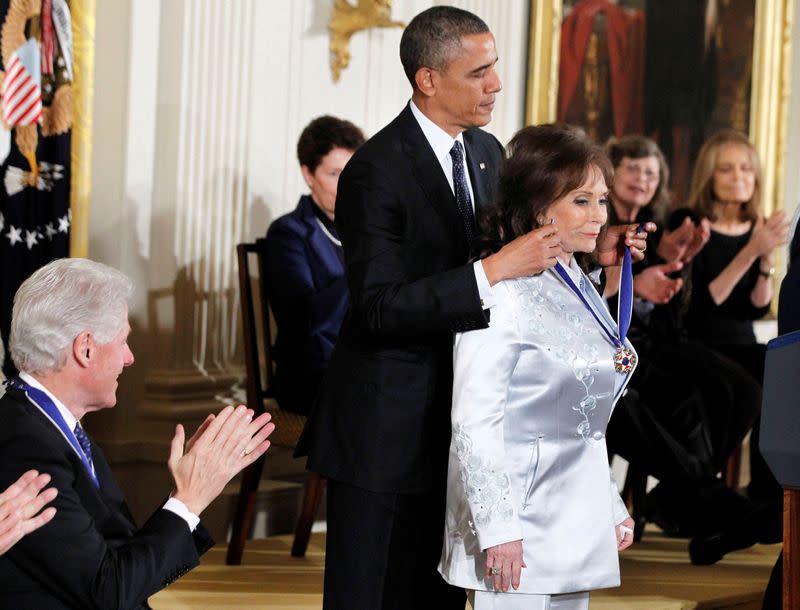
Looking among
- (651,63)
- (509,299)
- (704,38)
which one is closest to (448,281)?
(509,299)

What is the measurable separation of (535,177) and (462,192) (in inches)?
8.8

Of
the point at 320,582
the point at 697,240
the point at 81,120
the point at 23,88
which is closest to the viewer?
the point at 23,88

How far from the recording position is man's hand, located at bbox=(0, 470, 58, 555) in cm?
210

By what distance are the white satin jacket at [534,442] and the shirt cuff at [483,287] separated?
0.03 meters

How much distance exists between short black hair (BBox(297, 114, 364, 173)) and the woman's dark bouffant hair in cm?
219

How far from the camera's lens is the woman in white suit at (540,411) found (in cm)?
266

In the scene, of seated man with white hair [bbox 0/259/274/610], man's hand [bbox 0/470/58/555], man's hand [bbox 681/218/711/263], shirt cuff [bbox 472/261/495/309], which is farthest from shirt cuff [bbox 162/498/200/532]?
man's hand [bbox 681/218/711/263]

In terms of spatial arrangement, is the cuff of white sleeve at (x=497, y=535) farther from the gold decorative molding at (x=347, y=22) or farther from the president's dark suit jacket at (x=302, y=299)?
the gold decorative molding at (x=347, y=22)

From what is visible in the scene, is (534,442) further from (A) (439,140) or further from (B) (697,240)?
(B) (697,240)

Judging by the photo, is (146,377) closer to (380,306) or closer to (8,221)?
(8,221)

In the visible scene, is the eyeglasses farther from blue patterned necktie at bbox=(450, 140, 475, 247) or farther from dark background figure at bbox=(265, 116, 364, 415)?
blue patterned necktie at bbox=(450, 140, 475, 247)

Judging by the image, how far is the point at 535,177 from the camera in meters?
2.84

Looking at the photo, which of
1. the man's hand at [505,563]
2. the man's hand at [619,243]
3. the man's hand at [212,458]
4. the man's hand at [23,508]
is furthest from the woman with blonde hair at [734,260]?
the man's hand at [23,508]

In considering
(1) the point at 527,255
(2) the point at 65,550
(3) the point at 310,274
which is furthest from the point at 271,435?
(2) the point at 65,550
